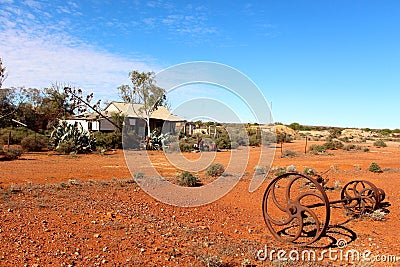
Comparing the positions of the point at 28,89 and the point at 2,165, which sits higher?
the point at 28,89

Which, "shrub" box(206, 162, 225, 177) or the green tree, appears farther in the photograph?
the green tree

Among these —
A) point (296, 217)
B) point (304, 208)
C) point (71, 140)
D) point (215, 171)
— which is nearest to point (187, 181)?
point (215, 171)

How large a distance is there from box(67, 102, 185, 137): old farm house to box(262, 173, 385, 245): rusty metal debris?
71.1 ft

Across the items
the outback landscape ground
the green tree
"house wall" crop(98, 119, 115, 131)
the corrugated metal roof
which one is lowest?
the outback landscape ground

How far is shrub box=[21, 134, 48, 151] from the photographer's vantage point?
19200mm

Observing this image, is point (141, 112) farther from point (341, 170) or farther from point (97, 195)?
point (97, 195)

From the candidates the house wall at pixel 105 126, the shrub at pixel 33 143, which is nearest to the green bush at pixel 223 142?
the house wall at pixel 105 126

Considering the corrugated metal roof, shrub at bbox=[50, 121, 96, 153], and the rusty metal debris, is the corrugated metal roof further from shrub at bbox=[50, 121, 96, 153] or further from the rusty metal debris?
the rusty metal debris

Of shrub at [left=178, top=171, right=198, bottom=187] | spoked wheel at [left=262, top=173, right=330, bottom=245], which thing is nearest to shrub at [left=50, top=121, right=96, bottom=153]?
shrub at [left=178, top=171, right=198, bottom=187]

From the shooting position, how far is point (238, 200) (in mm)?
8227

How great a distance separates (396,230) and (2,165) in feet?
A: 41.9

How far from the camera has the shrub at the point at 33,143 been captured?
63.0 feet

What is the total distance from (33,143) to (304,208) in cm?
1833

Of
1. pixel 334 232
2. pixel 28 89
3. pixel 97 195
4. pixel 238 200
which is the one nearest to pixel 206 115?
pixel 238 200
